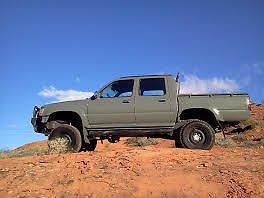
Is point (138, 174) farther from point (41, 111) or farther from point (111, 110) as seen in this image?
point (41, 111)

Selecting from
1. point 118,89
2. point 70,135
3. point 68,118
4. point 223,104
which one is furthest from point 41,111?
point 223,104

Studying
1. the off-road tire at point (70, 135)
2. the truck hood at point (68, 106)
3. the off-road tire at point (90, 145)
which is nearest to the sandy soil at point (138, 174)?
the off-road tire at point (70, 135)

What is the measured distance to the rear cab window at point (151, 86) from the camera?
9.78 metres

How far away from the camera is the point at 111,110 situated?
9.58 meters

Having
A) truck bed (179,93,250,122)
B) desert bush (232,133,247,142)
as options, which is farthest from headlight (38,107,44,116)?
desert bush (232,133,247,142)

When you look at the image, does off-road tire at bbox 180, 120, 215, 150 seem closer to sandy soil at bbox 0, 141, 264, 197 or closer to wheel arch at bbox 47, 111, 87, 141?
sandy soil at bbox 0, 141, 264, 197

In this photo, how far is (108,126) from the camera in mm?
9609

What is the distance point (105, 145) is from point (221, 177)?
43.2ft

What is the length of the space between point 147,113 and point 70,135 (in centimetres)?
208

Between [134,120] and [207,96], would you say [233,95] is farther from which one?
[134,120]

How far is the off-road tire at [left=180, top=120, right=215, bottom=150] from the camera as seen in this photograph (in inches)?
365

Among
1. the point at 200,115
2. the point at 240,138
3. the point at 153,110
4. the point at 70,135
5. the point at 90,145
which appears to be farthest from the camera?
the point at 240,138

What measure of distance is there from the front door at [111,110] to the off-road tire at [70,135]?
488 mm

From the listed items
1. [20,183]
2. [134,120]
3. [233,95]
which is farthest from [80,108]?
[233,95]
